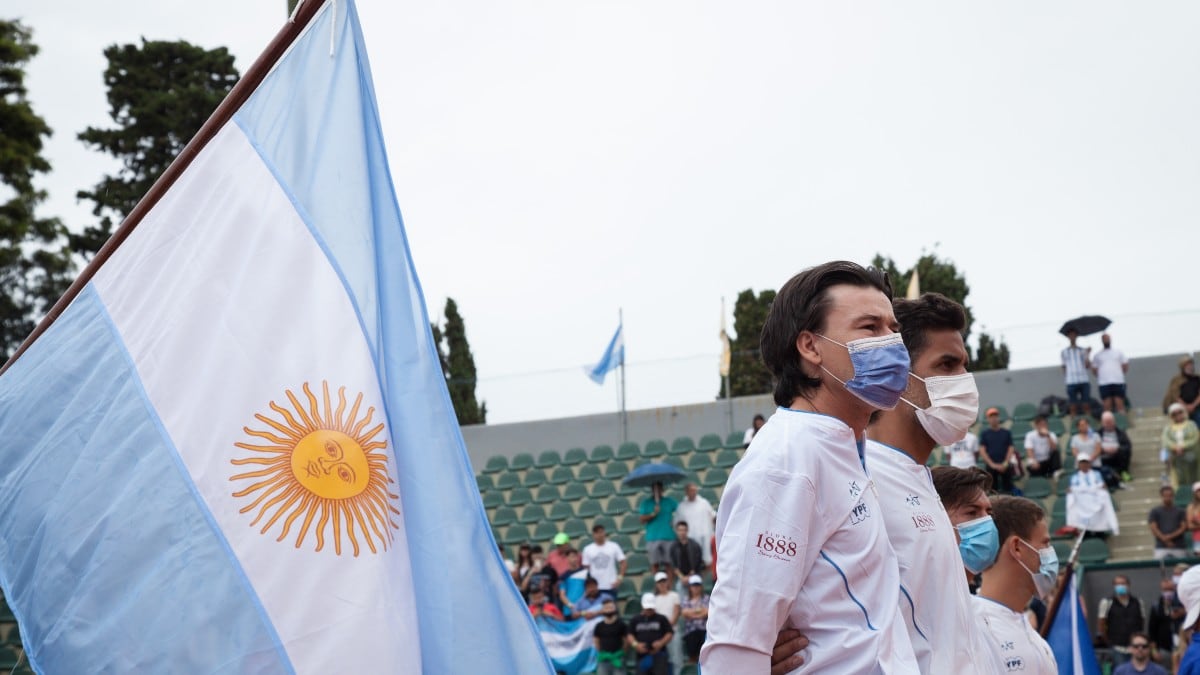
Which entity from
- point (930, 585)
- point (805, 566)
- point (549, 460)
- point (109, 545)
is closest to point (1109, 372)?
point (549, 460)

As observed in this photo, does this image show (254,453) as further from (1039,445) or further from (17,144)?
(17,144)

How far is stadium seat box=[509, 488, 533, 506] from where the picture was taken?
2292cm

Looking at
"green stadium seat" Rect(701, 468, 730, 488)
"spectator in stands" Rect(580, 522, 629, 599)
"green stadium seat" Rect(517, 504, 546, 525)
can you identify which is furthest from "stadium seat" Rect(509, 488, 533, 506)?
"spectator in stands" Rect(580, 522, 629, 599)

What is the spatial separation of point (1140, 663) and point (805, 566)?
10.6 meters

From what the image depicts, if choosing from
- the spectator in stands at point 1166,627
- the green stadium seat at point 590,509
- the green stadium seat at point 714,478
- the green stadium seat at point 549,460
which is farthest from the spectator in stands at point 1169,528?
the green stadium seat at point 549,460

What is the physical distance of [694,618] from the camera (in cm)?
1445

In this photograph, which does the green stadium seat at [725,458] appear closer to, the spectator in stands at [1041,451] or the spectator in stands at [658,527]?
the spectator in stands at [658,527]

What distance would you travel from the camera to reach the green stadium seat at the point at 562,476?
23.3 meters

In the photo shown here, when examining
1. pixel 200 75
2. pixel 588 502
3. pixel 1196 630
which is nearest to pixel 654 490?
pixel 588 502

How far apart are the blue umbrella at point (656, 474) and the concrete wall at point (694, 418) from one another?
3.56m

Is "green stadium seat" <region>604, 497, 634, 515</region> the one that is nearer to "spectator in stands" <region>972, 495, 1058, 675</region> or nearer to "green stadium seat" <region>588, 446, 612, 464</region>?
"green stadium seat" <region>588, 446, 612, 464</region>

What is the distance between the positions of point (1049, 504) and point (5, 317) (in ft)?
87.3

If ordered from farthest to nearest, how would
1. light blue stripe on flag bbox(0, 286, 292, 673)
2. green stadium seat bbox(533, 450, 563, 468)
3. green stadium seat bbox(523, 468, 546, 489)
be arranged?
green stadium seat bbox(533, 450, 563, 468)
green stadium seat bbox(523, 468, 546, 489)
light blue stripe on flag bbox(0, 286, 292, 673)

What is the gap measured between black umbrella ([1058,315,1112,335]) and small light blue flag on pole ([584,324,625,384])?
7.40 metres
